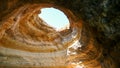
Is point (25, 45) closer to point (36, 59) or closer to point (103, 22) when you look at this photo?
point (36, 59)

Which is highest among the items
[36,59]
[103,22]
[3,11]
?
[3,11]

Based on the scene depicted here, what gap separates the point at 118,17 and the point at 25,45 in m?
6.08

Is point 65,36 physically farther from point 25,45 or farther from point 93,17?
point 93,17

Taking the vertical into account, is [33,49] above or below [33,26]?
below

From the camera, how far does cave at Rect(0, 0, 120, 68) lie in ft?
16.8

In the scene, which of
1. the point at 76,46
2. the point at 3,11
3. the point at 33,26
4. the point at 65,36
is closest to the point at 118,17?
the point at 3,11

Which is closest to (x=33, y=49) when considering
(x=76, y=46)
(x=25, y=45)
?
(x=25, y=45)

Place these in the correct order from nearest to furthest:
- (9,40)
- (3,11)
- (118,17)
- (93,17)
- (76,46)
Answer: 1. (118,17)
2. (93,17)
3. (3,11)
4. (76,46)
5. (9,40)

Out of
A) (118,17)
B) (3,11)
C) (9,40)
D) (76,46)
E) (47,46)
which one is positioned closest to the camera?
(118,17)

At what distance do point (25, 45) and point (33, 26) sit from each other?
0.96m

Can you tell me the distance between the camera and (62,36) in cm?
1061

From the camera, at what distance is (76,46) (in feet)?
27.6

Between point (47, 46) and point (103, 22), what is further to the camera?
point (47, 46)

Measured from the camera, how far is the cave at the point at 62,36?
16.8 ft
